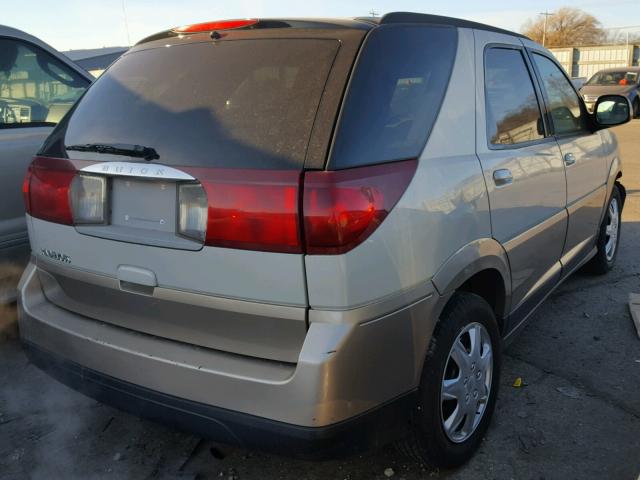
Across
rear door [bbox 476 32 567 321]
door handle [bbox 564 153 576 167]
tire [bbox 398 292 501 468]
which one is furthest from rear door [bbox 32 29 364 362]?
door handle [bbox 564 153 576 167]

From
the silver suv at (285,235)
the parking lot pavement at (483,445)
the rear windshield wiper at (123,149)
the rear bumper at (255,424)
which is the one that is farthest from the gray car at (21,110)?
the rear bumper at (255,424)

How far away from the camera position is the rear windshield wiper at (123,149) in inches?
84.0

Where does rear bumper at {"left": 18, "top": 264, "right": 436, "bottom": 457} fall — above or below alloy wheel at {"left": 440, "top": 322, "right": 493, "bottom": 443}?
above

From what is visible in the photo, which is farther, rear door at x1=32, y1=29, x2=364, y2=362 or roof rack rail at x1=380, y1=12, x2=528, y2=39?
roof rack rail at x1=380, y1=12, x2=528, y2=39

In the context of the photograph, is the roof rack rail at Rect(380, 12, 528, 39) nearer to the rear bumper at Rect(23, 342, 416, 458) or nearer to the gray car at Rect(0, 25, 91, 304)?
the rear bumper at Rect(23, 342, 416, 458)

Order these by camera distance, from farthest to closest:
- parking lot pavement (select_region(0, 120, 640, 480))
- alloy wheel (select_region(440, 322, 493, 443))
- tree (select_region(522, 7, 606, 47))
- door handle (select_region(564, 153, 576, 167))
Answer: tree (select_region(522, 7, 606, 47))
door handle (select_region(564, 153, 576, 167))
parking lot pavement (select_region(0, 120, 640, 480))
alloy wheel (select_region(440, 322, 493, 443))

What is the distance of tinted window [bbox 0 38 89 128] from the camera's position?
3863 mm

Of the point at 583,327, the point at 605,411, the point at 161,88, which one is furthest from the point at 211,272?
the point at 583,327

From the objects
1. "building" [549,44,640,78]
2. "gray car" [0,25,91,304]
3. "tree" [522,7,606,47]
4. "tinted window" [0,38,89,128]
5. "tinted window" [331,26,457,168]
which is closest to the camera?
"tinted window" [331,26,457,168]

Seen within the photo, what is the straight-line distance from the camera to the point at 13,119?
3.86 metres

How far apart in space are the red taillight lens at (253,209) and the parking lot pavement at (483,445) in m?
1.18

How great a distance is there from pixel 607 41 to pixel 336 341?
8337 cm

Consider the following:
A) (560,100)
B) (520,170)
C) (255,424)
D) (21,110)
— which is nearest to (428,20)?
(520,170)

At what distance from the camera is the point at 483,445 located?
108 inches
